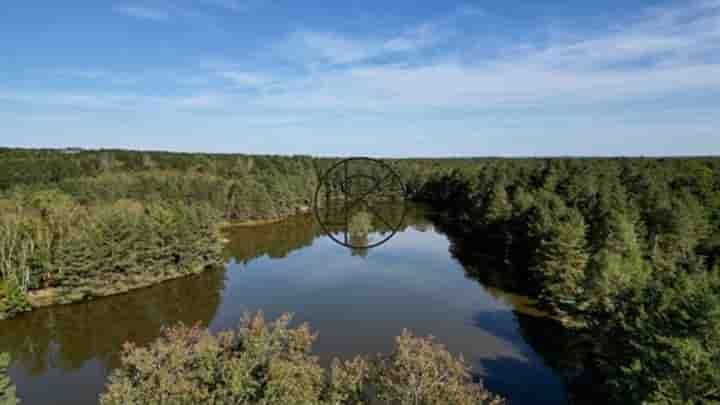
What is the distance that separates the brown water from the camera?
18.2 m

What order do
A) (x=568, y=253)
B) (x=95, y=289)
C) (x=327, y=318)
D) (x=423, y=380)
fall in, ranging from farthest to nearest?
1. (x=95, y=289)
2. (x=568, y=253)
3. (x=327, y=318)
4. (x=423, y=380)

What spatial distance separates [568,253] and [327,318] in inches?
593

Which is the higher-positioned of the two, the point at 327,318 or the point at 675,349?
the point at 675,349

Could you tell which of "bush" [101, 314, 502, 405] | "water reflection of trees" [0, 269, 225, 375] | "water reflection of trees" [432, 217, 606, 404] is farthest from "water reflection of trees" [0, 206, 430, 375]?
"water reflection of trees" [432, 217, 606, 404]

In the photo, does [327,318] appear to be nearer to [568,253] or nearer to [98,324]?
[98,324]

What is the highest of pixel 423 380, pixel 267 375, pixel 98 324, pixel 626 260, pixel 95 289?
pixel 626 260

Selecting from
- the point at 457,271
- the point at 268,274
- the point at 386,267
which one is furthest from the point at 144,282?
the point at 457,271

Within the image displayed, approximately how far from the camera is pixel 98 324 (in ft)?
77.6

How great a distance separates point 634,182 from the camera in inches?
1526

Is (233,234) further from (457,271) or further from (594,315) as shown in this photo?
(594,315)

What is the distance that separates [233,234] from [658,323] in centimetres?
4530

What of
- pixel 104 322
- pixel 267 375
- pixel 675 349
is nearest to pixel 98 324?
pixel 104 322

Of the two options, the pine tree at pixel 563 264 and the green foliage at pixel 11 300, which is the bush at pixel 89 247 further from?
the pine tree at pixel 563 264

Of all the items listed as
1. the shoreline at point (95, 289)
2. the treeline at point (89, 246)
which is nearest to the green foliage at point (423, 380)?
the treeline at point (89, 246)
